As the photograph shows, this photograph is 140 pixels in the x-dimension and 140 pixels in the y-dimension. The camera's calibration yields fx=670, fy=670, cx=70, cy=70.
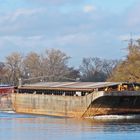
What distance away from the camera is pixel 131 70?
118m

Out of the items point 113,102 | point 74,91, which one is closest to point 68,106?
point 74,91

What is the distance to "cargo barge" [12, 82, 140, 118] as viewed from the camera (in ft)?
295

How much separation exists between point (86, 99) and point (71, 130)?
21.6m

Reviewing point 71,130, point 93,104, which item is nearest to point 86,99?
point 93,104

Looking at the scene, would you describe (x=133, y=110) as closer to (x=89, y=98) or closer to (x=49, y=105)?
(x=89, y=98)

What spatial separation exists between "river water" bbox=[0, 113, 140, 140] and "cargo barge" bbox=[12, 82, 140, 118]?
644 centimetres

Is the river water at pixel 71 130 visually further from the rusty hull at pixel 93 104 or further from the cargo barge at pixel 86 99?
the cargo barge at pixel 86 99

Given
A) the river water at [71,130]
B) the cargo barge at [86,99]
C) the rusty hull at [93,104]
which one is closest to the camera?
the river water at [71,130]

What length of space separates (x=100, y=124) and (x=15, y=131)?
556 inches

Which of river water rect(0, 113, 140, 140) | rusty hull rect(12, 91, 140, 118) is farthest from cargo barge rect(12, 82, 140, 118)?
river water rect(0, 113, 140, 140)

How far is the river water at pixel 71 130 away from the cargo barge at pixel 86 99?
6.44 meters

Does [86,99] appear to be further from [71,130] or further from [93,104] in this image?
[71,130]

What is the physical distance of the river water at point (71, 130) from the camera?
62469 mm

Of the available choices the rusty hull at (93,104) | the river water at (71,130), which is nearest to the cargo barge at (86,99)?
the rusty hull at (93,104)
